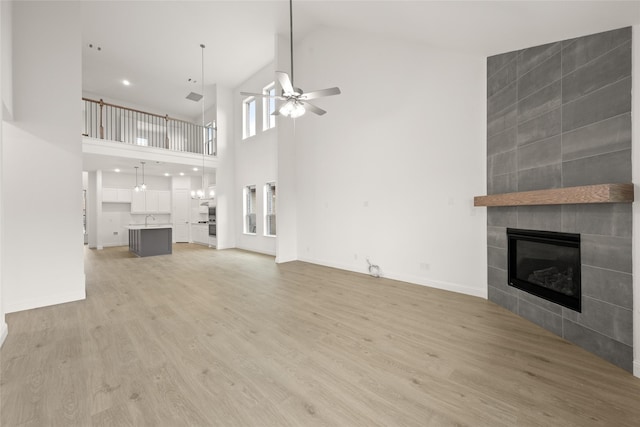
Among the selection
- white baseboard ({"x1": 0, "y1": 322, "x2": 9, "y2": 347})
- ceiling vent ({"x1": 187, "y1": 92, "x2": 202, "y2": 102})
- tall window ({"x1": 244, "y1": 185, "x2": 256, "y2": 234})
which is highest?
ceiling vent ({"x1": 187, "y1": 92, "x2": 202, "y2": 102})

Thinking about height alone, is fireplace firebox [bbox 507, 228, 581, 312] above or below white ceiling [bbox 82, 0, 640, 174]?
below

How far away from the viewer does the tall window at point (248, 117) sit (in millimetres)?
8656

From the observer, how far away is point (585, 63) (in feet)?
7.73

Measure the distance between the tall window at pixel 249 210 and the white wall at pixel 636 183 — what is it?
7.89 metres

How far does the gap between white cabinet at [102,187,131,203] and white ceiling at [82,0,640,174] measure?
11.4 ft

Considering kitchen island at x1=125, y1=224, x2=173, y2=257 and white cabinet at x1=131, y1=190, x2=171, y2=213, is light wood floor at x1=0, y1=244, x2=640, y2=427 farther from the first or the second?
white cabinet at x1=131, y1=190, x2=171, y2=213

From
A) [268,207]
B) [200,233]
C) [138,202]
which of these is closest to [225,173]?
[268,207]

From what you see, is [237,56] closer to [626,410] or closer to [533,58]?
[533,58]

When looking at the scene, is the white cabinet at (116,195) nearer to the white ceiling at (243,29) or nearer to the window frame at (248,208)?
the white ceiling at (243,29)

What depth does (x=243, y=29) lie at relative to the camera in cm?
616

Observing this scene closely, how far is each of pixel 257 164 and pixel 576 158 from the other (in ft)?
23.4

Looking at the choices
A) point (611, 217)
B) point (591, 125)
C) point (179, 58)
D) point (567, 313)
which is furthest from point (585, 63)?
point (179, 58)

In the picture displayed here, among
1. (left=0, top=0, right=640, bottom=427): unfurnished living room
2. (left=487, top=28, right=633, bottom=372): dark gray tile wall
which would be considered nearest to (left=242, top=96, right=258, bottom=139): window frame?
(left=0, top=0, right=640, bottom=427): unfurnished living room

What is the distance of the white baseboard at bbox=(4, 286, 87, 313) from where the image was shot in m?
3.37
